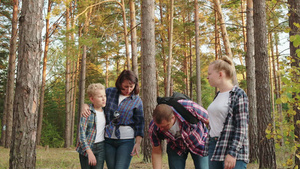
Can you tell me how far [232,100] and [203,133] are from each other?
0.67 metres

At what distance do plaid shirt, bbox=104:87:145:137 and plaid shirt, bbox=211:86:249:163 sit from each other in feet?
3.96

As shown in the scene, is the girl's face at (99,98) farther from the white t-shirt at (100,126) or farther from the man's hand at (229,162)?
the man's hand at (229,162)

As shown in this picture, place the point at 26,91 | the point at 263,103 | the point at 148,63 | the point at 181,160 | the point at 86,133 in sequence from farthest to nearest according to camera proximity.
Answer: the point at 148,63 < the point at 263,103 < the point at 26,91 < the point at 86,133 < the point at 181,160

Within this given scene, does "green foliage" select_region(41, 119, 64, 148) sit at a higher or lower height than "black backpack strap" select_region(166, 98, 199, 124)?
lower

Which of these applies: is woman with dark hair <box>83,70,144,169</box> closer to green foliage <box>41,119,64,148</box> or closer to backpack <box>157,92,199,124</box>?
backpack <box>157,92,199,124</box>

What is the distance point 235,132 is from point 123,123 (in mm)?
1410

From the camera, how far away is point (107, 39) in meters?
17.4

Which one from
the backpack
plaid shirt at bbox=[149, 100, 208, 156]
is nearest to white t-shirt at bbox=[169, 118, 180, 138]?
plaid shirt at bbox=[149, 100, 208, 156]

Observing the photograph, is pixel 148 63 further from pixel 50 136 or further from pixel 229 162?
pixel 50 136

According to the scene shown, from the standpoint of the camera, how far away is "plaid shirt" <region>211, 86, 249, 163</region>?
256 cm

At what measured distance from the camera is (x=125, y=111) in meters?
3.54

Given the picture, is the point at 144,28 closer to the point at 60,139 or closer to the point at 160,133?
the point at 160,133

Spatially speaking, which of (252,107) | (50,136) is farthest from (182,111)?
(50,136)

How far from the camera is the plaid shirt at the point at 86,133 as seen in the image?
3.30m
